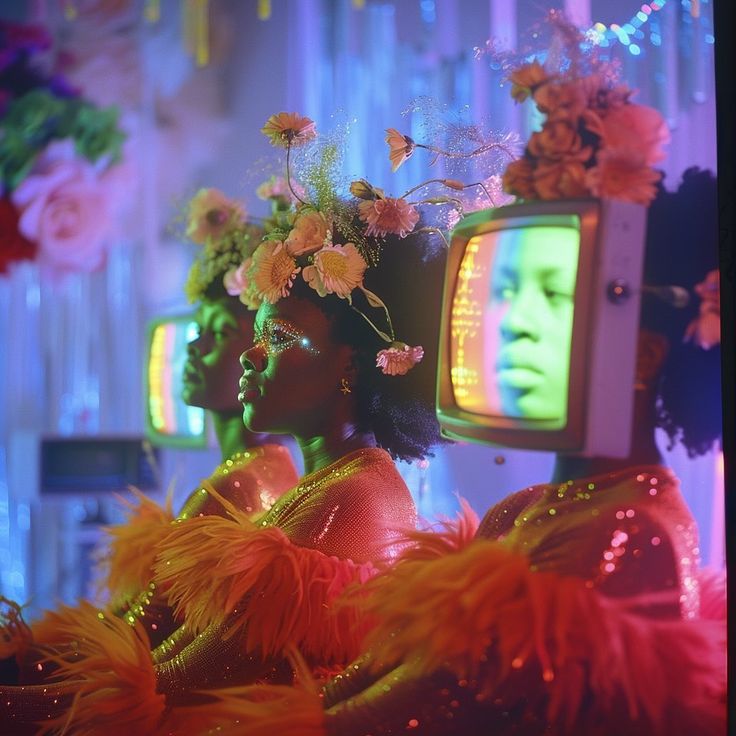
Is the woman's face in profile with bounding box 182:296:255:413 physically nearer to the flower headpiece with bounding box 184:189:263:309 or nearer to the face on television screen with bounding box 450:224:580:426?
the flower headpiece with bounding box 184:189:263:309

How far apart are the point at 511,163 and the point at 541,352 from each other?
12.0 inches

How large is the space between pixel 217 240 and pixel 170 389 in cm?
39

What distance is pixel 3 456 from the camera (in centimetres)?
244

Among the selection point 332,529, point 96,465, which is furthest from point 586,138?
point 96,465

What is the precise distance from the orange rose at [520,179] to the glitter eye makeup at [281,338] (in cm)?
48

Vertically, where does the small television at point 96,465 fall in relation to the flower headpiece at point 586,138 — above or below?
below

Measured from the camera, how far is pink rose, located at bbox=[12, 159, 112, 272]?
95.2 inches

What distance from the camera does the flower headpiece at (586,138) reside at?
1.32 metres

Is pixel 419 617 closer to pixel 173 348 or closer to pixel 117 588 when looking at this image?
pixel 117 588

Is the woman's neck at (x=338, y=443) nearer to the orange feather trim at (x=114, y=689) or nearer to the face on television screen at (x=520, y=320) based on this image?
the face on television screen at (x=520, y=320)

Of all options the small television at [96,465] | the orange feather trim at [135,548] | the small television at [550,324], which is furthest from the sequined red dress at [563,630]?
the small television at [96,465]

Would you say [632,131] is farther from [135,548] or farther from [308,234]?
[135,548]

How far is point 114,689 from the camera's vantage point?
165cm

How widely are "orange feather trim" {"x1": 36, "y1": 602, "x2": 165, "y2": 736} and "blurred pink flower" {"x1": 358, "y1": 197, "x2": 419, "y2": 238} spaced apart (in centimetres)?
85
